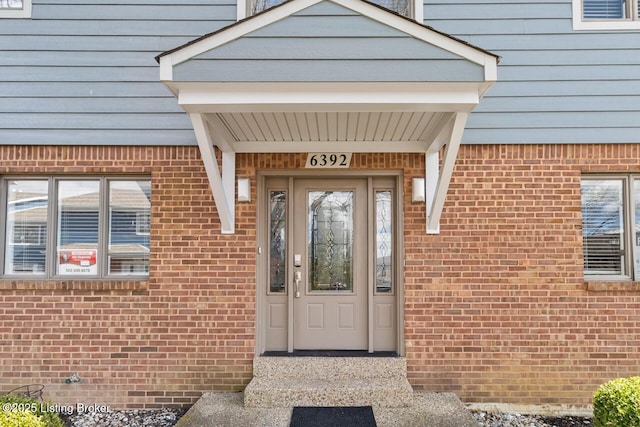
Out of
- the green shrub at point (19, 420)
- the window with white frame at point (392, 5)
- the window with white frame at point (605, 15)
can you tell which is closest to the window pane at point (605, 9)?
the window with white frame at point (605, 15)

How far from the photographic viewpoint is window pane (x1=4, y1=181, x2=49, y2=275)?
4742 mm

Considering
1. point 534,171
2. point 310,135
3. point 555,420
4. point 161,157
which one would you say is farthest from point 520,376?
point 161,157

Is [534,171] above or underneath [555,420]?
above

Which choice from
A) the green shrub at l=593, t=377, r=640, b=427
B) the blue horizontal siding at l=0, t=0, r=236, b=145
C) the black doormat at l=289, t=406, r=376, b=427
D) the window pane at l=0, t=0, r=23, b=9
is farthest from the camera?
the window pane at l=0, t=0, r=23, b=9

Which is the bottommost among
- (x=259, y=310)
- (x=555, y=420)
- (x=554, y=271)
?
(x=555, y=420)

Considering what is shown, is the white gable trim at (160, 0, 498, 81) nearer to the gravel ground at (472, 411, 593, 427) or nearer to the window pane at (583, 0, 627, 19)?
the window pane at (583, 0, 627, 19)

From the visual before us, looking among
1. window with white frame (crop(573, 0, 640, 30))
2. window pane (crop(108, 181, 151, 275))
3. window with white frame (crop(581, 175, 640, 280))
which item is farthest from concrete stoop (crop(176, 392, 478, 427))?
window with white frame (crop(573, 0, 640, 30))

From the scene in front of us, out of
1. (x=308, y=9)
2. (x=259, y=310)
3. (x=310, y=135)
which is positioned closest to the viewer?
(x=308, y=9)

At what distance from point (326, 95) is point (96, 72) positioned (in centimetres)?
281

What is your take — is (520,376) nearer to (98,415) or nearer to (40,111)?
(98,415)

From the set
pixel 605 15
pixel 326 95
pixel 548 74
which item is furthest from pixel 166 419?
pixel 605 15

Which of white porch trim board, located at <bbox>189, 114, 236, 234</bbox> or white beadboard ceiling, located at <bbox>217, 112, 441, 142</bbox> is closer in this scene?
white porch trim board, located at <bbox>189, 114, 236, 234</bbox>

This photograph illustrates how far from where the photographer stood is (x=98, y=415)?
447 centimetres

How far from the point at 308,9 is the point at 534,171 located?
292 centimetres
